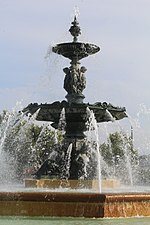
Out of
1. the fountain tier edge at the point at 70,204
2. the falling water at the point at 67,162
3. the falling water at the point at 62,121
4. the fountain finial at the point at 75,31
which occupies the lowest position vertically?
the fountain tier edge at the point at 70,204

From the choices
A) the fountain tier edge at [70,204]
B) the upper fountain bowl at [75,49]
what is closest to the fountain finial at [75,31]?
the upper fountain bowl at [75,49]

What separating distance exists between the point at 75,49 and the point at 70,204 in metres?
7.61

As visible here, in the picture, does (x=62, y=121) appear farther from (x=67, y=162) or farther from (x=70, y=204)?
(x=70, y=204)

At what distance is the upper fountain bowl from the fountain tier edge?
715 cm

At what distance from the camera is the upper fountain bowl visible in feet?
58.8

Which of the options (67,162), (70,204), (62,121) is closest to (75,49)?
(62,121)

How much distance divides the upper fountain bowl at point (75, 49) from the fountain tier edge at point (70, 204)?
715cm

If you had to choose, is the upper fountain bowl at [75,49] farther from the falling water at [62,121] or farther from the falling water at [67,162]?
the falling water at [67,162]

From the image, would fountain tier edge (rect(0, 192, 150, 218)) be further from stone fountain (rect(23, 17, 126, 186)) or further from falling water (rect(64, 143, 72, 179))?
falling water (rect(64, 143, 72, 179))

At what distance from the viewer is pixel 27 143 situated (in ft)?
156

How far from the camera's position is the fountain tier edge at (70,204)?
11555 mm

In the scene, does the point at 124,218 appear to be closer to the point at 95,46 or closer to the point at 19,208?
the point at 19,208

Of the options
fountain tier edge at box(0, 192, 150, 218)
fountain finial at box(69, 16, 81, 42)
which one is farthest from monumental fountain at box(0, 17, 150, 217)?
fountain tier edge at box(0, 192, 150, 218)

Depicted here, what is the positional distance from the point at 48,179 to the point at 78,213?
16.6 ft
